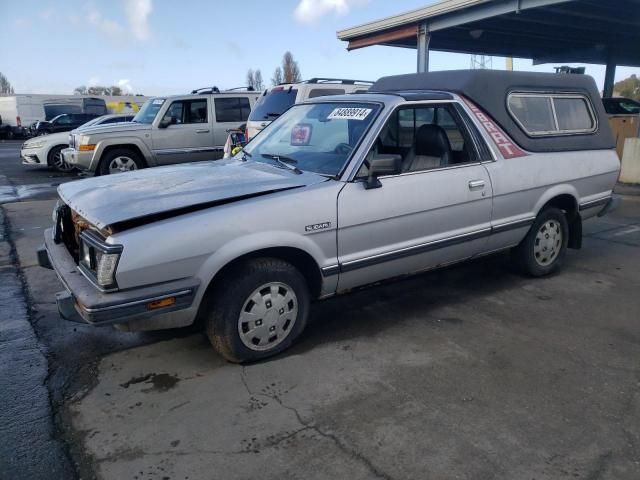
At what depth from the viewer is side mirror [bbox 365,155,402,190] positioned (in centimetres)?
359

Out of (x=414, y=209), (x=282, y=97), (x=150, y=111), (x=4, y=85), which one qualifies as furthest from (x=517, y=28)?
(x=4, y=85)

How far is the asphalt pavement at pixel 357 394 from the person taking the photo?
8.34 feet

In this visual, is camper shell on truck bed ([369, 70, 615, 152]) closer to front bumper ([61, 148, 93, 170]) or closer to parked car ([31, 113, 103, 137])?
front bumper ([61, 148, 93, 170])

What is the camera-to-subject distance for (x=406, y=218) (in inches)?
152

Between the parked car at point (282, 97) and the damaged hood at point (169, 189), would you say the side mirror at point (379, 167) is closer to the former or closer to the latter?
the damaged hood at point (169, 189)

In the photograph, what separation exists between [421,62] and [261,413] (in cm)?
1493

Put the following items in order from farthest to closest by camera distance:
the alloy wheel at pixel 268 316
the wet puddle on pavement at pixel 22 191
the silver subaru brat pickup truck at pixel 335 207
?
the wet puddle on pavement at pixel 22 191 < the alloy wheel at pixel 268 316 < the silver subaru brat pickup truck at pixel 335 207

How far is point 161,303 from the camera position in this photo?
2996mm

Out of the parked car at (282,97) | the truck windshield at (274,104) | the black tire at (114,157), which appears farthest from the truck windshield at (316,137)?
the black tire at (114,157)

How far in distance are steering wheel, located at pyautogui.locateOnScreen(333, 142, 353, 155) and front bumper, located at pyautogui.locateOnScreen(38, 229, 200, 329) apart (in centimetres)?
149

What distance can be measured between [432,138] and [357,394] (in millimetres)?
2302

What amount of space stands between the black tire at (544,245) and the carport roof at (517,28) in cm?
878

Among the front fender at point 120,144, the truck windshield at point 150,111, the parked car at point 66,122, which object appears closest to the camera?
the front fender at point 120,144

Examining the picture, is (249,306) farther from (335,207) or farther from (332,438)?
(332,438)
